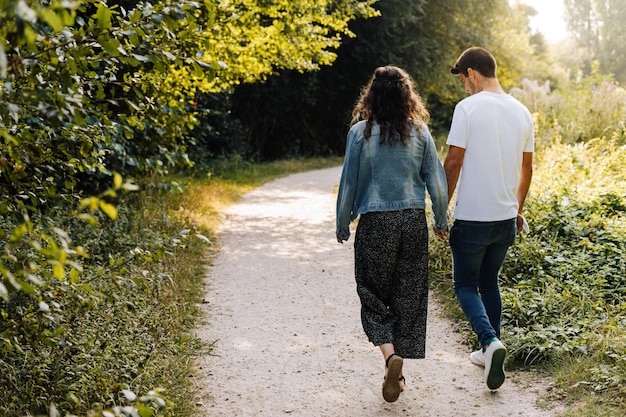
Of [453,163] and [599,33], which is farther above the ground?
[599,33]

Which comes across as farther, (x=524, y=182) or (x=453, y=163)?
(x=524, y=182)

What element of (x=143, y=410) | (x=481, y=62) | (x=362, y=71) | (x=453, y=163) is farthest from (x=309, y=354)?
(x=362, y=71)

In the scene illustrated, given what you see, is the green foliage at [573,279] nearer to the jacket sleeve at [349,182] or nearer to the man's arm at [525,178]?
the man's arm at [525,178]

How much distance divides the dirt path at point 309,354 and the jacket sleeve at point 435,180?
1.18 meters

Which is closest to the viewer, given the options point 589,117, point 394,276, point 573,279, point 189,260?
point 394,276

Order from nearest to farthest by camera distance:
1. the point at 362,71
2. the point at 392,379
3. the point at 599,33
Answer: the point at 392,379
the point at 362,71
the point at 599,33

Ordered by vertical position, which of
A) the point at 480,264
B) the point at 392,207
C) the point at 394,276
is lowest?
the point at 394,276

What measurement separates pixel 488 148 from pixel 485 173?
0.15 meters

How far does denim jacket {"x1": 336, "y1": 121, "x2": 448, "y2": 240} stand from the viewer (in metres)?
4.03

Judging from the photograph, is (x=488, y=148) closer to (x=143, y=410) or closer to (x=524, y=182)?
(x=524, y=182)

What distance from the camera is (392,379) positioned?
3969 mm

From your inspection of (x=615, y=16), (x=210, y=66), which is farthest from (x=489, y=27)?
(x=615, y=16)

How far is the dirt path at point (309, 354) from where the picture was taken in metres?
4.16

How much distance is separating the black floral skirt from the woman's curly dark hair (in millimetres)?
480
